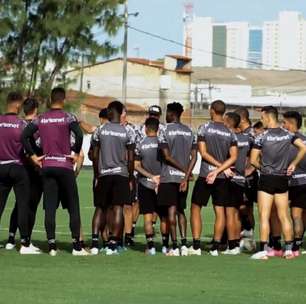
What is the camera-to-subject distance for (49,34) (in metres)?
42.6

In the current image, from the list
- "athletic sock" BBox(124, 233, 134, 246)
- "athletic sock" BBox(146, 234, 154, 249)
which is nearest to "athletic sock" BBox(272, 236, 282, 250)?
"athletic sock" BBox(146, 234, 154, 249)

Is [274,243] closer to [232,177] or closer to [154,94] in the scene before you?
[232,177]

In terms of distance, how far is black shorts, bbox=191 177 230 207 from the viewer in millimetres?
14797

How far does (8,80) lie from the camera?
43844mm

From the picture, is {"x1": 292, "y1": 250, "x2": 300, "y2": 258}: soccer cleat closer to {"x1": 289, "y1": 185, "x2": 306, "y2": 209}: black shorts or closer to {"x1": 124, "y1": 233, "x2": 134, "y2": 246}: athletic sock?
{"x1": 289, "y1": 185, "x2": 306, "y2": 209}: black shorts

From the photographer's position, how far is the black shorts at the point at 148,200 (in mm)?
15008

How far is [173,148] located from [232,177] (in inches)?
38.0

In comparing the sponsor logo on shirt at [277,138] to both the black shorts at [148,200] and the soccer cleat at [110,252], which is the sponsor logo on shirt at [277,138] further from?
the soccer cleat at [110,252]

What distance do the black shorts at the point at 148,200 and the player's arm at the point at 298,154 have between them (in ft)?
6.48

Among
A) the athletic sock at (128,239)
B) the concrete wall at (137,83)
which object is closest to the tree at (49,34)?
the athletic sock at (128,239)

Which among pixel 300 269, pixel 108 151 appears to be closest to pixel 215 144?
pixel 108 151

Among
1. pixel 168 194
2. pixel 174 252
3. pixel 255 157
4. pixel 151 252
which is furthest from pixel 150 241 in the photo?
pixel 255 157

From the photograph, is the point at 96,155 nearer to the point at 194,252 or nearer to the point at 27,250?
the point at 27,250

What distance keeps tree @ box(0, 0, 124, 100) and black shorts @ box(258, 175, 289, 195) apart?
2824 cm
